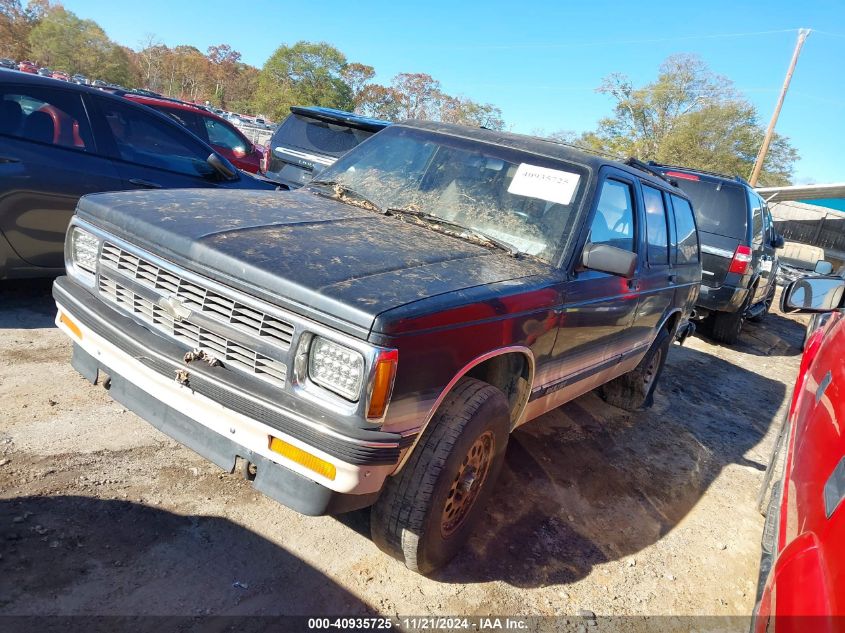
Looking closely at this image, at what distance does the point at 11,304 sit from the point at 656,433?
531 centimetres

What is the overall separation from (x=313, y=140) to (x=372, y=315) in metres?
6.49

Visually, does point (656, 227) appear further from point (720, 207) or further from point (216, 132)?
point (216, 132)

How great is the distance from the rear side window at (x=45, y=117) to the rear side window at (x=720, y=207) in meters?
6.90

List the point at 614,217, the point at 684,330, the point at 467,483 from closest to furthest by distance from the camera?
the point at 467,483 < the point at 614,217 < the point at 684,330

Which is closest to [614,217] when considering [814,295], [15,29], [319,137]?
[814,295]

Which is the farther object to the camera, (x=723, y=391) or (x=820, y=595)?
(x=723, y=391)

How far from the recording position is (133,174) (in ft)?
15.7

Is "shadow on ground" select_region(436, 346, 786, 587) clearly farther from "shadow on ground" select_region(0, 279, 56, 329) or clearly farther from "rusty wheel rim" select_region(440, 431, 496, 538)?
"shadow on ground" select_region(0, 279, 56, 329)

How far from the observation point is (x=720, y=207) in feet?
25.9

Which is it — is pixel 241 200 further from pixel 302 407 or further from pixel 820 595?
pixel 820 595

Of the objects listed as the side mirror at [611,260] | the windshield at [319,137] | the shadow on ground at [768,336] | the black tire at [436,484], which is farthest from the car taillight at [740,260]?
the black tire at [436,484]

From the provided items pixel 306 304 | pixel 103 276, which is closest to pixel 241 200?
pixel 103 276

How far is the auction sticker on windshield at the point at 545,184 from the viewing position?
10.8 feet

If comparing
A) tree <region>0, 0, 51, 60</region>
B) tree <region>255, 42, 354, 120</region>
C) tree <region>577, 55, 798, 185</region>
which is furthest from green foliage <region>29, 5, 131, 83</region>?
tree <region>577, 55, 798, 185</region>
